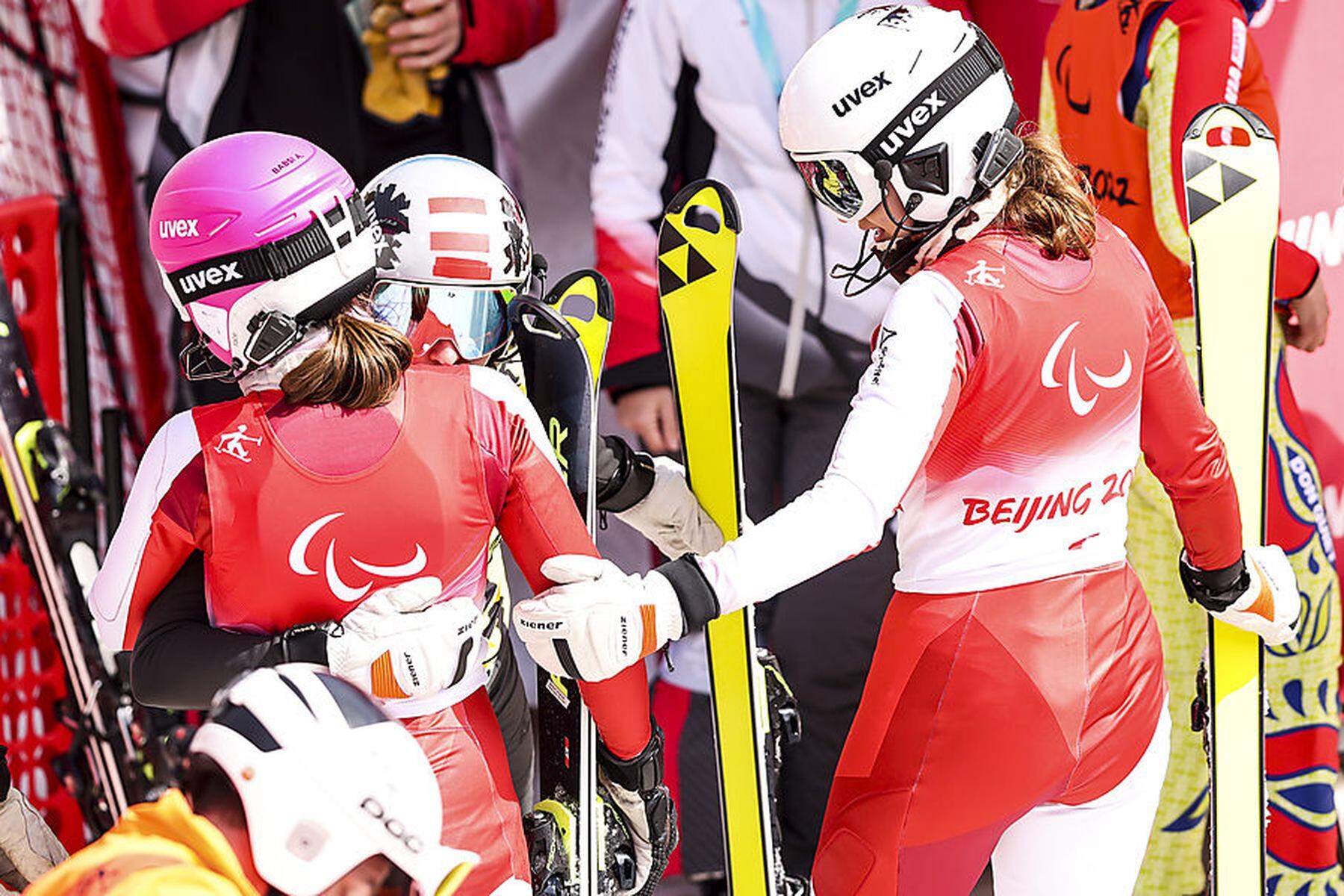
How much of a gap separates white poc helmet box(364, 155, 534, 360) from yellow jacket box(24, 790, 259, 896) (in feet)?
3.85

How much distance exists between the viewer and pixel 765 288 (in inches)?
137

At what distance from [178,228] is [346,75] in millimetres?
2102

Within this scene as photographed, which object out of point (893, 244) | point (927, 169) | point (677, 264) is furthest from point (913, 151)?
point (677, 264)

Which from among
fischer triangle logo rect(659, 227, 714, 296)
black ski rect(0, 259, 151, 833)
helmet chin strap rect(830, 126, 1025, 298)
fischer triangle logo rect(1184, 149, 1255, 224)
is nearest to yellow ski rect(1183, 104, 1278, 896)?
fischer triangle logo rect(1184, 149, 1255, 224)

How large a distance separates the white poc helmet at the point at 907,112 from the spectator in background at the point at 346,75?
74.9 inches

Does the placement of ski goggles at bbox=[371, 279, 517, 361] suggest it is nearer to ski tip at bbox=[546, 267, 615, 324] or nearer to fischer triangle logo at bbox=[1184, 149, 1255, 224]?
ski tip at bbox=[546, 267, 615, 324]

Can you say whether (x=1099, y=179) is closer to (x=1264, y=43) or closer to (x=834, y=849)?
(x=1264, y=43)

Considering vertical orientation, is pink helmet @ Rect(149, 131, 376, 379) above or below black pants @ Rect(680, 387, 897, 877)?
→ above

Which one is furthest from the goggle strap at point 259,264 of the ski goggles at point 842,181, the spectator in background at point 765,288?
the spectator in background at point 765,288

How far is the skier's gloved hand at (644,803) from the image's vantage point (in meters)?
2.12

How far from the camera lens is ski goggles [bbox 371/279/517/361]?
2.26 m

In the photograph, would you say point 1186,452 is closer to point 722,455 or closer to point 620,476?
point 722,455

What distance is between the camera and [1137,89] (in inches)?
116

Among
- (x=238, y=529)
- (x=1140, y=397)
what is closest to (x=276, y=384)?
(x=238, y=529)
